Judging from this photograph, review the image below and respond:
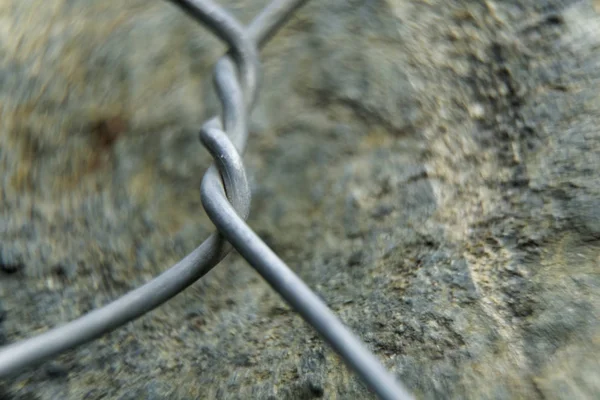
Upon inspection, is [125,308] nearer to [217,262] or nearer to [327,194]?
[217,262]

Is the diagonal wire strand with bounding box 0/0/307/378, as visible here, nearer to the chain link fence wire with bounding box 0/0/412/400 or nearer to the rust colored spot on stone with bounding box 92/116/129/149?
the chain link fence wire with bounding box 0/0/412/400

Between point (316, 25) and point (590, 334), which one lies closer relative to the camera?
point (590, 334)

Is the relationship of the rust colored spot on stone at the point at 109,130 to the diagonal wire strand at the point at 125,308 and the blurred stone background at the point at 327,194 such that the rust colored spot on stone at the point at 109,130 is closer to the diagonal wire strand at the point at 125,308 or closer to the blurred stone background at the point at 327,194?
the blurred stone background at the point at 327,194

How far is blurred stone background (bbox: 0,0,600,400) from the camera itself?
0.33m

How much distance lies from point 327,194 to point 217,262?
0.36 ft

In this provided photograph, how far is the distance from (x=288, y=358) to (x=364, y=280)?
59 mm

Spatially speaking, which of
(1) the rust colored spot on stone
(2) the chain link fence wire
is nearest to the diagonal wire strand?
(2) the chain link fence wire

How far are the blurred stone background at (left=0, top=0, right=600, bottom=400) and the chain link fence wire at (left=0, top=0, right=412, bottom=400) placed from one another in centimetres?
6

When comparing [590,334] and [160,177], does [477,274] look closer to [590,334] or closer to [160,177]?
[590,334]

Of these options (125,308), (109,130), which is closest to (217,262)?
(125,308)

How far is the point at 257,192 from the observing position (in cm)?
40

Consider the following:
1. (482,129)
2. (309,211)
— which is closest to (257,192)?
(309,211)

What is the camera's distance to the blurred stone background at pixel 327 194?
33 centimetres

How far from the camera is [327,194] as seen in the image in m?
0.39
